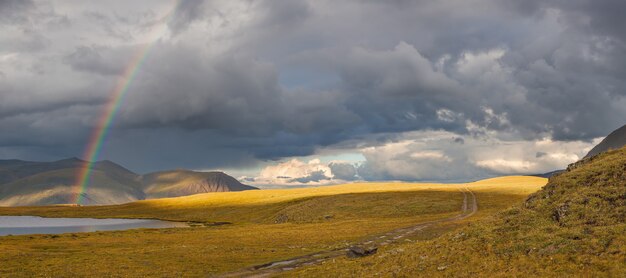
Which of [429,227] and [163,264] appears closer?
[163,264]

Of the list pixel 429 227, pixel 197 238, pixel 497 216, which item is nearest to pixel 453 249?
pixel 497 216

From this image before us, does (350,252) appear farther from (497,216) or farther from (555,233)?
(555,233)

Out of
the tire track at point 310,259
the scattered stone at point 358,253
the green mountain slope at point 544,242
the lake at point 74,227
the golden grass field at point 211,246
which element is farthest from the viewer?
the lake at point 74,227

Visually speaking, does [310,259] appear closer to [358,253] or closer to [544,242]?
[358,253]

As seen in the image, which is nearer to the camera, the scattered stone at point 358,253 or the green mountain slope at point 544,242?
the green mountain slope at point 544,242

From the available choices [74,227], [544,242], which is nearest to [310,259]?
[544,242]

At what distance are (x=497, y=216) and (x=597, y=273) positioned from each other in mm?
17554

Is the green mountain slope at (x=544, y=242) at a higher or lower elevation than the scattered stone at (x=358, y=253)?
higher

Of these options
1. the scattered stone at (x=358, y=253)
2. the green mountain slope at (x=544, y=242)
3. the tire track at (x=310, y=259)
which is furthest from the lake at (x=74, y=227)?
the green mountain slope at (x=544, y=242)

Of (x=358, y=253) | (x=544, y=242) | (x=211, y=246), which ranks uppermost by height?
(x=544, y=242)

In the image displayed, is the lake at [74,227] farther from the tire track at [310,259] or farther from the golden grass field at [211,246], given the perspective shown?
the tire track at [310,259]

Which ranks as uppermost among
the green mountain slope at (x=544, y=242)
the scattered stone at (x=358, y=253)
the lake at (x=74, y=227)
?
the green mountain slope at (x=544, y=242)

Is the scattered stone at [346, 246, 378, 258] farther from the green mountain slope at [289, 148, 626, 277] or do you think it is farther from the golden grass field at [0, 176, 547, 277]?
the golden grass field at [0, 176, 547, 277]

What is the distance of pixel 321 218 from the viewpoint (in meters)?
124
